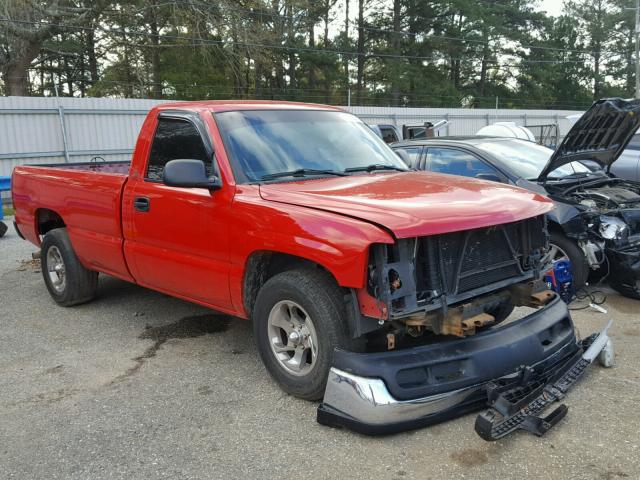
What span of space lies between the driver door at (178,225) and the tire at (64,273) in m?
1.15

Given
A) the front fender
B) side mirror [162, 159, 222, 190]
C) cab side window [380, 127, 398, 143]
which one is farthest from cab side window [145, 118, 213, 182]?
cab side window [380, 127, 398, 143]

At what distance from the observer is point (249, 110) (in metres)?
4.47

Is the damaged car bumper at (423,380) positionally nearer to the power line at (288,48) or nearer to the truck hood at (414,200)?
the truck hood at (414,200)

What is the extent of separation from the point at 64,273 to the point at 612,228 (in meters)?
5.47

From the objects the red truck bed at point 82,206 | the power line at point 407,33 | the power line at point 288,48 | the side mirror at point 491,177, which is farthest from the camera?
the power line at point 288,48

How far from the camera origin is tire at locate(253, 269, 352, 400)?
11.1 ft

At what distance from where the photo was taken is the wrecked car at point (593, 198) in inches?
220

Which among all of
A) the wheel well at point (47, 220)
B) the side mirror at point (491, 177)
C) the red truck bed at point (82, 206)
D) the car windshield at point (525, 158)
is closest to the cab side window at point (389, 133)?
the car windshield at point (525, 158)

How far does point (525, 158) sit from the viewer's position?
682cm

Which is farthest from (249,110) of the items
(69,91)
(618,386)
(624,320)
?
(69,91)

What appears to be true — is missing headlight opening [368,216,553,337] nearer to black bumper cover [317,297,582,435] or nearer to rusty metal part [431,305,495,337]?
rusty metal part [431,305,495,337]

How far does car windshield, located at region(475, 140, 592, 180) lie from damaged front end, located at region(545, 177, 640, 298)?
53 cm

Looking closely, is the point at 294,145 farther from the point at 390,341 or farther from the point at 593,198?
the point at 593,198

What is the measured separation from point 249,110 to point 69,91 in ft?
115
